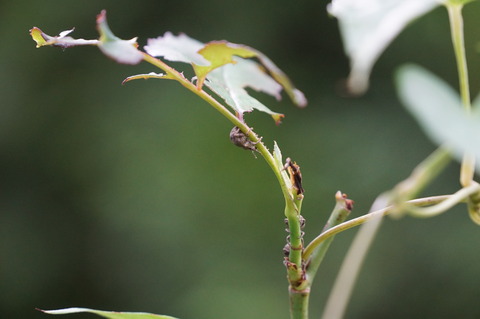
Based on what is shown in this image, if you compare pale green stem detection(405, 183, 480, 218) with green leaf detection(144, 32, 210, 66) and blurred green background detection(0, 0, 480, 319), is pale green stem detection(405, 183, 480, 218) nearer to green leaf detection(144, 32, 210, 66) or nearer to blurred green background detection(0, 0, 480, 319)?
green leaf detection(144, 32, 210, 66)

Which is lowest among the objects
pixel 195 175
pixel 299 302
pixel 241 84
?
pixel 299 302

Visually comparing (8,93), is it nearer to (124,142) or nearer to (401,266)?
(124,142)

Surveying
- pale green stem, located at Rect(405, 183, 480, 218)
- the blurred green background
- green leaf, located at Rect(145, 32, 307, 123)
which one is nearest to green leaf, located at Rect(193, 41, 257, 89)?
green leaf, located at Rect(145, 32, 307, 123)

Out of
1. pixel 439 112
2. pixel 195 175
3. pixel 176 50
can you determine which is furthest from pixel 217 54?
pixel 195 175

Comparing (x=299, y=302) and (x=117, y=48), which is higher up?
(x=117, y=48)

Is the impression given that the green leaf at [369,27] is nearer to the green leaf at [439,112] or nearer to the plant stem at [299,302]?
the green leaf at [439,112]

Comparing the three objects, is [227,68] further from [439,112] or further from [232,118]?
[439,112]
